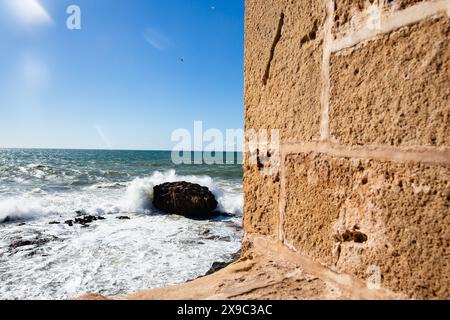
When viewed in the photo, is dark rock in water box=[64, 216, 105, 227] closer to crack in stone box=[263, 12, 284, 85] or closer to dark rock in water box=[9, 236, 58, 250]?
dark rock in water box=[9, 236, 58, 250]

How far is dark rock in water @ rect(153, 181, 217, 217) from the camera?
14070mm

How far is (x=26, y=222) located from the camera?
12.0 m

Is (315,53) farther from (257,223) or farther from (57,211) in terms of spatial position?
(57,211)

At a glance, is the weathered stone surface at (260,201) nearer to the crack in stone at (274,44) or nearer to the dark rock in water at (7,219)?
the crack in stone at (274,44)

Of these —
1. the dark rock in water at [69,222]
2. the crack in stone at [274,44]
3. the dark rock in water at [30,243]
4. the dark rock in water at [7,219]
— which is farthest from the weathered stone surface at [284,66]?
the dark rock in water at [7,219]

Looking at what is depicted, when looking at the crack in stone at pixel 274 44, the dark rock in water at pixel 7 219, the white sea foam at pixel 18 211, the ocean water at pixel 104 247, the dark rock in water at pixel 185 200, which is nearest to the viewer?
the crack in stone at pixel 274 44

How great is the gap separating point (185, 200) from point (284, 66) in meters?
13.4

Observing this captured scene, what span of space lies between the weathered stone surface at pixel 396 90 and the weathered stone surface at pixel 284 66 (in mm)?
105

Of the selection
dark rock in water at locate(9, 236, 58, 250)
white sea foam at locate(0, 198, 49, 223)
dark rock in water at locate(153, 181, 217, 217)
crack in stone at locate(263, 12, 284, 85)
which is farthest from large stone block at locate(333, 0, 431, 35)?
white sea foam at locate(0, 198, 49, 223)

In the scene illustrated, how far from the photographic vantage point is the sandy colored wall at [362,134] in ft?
2.53

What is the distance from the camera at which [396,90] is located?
0.84 metres

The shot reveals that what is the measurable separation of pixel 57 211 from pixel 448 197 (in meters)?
15.4
